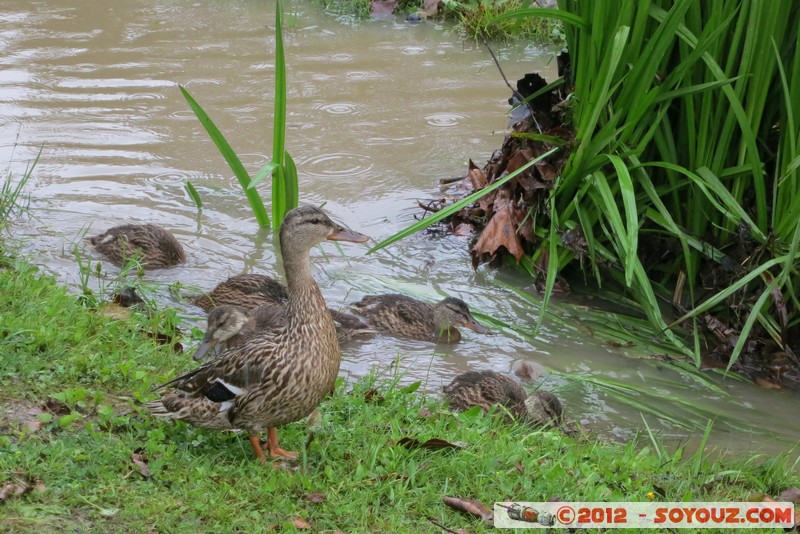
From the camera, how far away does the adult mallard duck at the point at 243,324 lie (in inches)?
211

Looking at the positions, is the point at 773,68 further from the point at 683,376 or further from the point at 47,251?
the point at 47,251

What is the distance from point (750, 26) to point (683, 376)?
205 cm

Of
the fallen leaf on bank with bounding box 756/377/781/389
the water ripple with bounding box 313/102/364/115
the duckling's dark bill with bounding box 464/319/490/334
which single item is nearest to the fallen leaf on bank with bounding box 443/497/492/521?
the duckling's dark bill with bounding box 464/319/490/334

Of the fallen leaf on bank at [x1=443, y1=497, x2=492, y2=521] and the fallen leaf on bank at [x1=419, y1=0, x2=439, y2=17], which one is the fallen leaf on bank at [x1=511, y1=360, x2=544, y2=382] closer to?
the fallen leaf on bank at [x1=443, y1=497, x2=492, y2=521]

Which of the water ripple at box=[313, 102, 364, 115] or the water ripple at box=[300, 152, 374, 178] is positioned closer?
the water ripple at box=[300, 152, 374, 178]

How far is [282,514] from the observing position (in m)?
3.84

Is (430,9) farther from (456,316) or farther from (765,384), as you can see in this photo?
(765,384)

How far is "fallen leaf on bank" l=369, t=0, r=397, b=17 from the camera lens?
12938 millimetres

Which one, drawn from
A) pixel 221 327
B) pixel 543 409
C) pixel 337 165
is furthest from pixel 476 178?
pixel 221 327

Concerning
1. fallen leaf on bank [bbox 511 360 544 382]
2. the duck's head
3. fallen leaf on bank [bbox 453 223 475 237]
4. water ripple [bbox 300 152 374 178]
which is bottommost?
fallen leaf on bank [bbox 511 360 544 382]

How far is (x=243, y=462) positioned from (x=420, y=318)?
97.6 inches

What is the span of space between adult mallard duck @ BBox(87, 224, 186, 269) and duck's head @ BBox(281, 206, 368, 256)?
2537 mm

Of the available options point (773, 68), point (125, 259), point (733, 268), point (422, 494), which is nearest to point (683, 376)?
point (733, 268)

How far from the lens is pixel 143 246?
22.7ft
